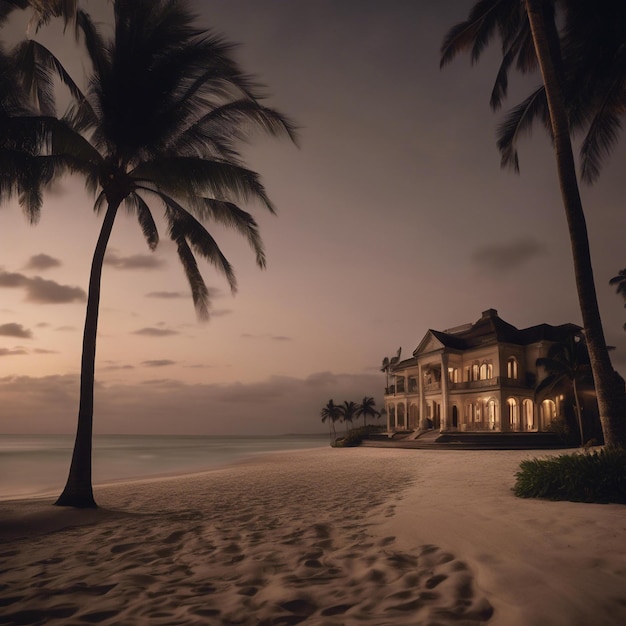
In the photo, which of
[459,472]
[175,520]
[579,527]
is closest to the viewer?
[579,527]

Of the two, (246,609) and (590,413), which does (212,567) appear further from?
(590,413)

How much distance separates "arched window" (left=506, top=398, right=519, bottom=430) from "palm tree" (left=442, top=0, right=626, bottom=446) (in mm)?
25331

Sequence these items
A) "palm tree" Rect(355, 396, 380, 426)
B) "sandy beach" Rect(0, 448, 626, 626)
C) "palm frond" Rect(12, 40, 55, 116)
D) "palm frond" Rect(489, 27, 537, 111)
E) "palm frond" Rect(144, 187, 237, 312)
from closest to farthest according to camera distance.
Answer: "sandy beach" Rect(0, 448, 626, 626)
"palm frond" Rect(12, 40, 55, 116)
"palm frond" Rect(144, 187, 237, 312)
"palm frond" Rect(489, 27, 537, 111)
"palm tree" Rect(355, 396, 380, 426)

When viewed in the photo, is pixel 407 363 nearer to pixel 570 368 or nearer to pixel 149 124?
pixel 570 368

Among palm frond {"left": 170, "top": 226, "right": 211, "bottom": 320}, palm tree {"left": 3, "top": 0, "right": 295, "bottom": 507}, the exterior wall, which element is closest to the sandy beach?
palm tree {"left": 3, "top": 0, "right": 295, "bottom": 507}

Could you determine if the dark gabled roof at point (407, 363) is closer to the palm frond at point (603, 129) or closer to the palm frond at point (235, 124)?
the palm frond at point (603, 129)

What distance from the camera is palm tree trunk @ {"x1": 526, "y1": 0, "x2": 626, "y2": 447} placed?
8508 millimetres

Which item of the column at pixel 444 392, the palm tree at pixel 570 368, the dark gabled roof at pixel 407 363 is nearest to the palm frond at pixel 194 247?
the palm tree at pixel 570 368

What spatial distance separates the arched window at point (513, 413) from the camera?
1307 inches

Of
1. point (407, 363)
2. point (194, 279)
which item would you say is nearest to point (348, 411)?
point (407, 363)

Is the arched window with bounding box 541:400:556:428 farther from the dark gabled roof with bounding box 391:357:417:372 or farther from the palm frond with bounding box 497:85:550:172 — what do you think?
the palm frond with bounding box 497:85:550:172

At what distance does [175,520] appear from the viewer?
6.74 meters

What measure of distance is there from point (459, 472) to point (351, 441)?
2403 centimetres

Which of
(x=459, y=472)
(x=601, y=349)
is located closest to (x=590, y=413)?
(x=459, y=472)
